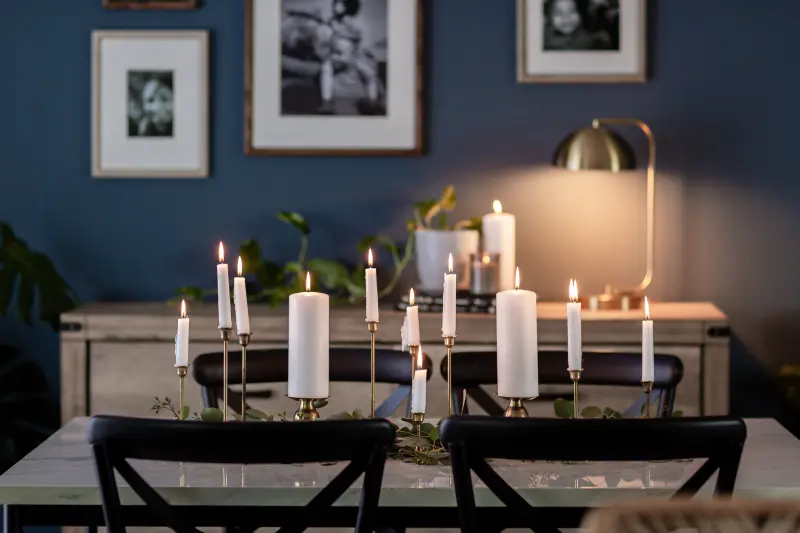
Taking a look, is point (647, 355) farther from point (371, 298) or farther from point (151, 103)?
point (151, 103)

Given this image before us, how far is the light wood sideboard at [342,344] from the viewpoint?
135 inches

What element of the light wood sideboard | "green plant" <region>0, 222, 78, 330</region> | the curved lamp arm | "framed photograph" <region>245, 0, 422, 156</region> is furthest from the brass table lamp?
"green plant" <region>0, 222, 78, 330</region>

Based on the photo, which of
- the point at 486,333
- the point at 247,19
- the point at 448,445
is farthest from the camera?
the point at 247,19

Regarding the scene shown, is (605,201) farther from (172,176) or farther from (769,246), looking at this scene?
(172,176)

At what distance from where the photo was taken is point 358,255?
12.9ft

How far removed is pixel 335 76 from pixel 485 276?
88 centimetres

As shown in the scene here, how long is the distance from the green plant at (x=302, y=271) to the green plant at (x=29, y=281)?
385 mm

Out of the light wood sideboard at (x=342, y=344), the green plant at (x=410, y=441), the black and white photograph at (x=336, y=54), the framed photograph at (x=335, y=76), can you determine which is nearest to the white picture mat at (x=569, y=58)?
the framed photograph at (x=335, y=76)

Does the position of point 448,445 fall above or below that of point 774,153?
below

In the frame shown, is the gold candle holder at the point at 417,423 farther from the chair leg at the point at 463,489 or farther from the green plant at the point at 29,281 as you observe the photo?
the green plant at the point at 29,281

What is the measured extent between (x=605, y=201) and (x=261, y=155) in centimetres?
116

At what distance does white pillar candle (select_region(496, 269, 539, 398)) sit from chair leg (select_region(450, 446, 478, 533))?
0.28 metres

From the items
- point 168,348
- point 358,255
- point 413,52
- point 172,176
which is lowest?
point 168,348

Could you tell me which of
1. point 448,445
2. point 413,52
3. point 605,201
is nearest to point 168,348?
point 413,52
